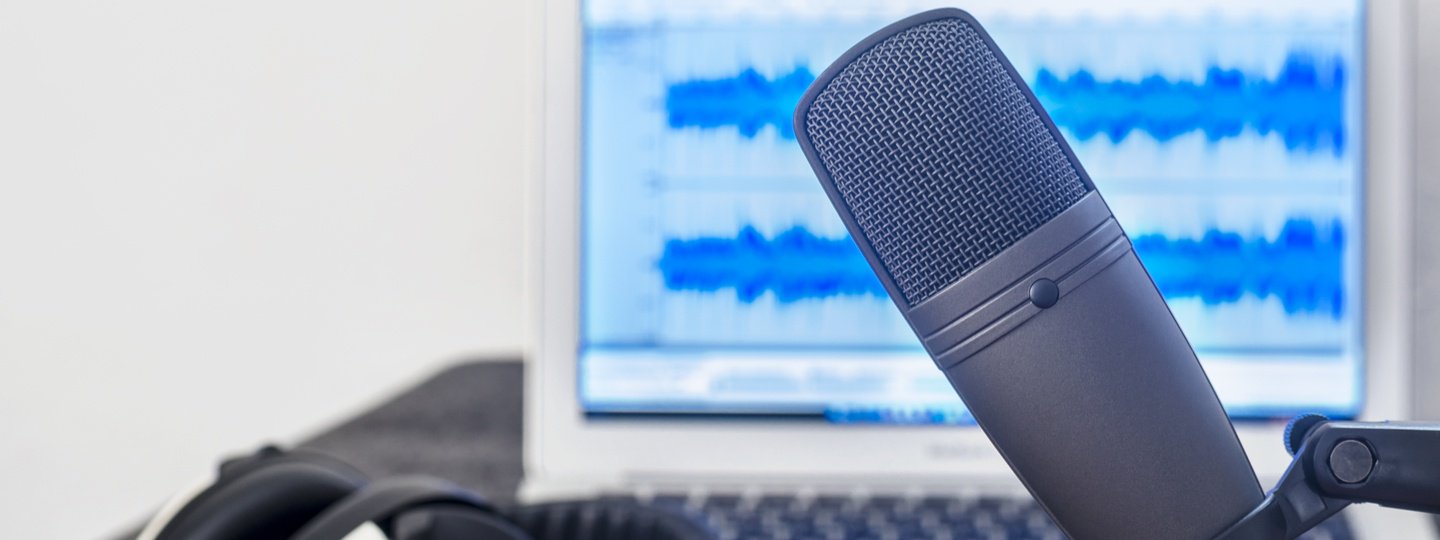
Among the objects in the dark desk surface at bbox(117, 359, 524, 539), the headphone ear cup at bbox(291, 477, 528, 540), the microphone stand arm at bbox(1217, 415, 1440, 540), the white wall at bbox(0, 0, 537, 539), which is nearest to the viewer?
the microphone stand arm at bbox(1217, 415, 1440, 540)

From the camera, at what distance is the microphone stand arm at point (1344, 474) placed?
202 mm

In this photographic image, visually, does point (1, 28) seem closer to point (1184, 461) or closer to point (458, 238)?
point (458, 238)

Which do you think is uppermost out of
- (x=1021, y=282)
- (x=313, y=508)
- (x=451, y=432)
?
(x=1021, y=282)

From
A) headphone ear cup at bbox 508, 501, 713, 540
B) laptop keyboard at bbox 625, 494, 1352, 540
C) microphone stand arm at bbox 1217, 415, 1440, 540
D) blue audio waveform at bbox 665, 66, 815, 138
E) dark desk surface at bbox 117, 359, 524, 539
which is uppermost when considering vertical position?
blue audio waveform at bbox 665, 66, 815, 138

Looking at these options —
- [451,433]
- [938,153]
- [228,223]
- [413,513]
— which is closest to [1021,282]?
[938,153]

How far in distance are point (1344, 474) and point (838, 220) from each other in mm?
325

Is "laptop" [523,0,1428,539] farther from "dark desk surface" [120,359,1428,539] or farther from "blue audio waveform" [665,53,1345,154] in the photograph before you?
"dark desk surface" [120,359,1428,539]

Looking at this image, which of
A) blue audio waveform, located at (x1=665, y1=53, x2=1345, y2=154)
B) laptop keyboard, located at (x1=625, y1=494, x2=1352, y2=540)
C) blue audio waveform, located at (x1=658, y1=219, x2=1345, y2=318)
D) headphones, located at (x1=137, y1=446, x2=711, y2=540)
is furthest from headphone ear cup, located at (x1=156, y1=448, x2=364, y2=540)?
blue audio waveform, located at (x1=665, y1=53, x2=1345, y2=154)

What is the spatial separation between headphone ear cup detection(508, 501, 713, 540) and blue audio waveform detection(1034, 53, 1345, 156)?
27 centimetres

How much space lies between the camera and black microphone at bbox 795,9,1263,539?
220mm

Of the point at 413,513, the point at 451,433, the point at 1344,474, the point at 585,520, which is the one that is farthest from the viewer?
the point at 451,433

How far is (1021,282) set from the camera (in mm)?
A: 220

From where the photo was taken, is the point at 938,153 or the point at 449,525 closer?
the point at 938,153

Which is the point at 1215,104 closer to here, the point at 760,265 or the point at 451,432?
the point at 760,265
